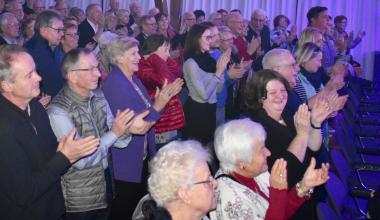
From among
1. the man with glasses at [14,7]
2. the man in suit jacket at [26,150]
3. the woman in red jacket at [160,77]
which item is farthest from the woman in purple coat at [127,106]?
the man with glasses at [14,7]

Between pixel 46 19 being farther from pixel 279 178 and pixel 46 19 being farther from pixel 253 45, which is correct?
pixel 279 178

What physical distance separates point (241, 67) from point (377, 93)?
3877 millimetres

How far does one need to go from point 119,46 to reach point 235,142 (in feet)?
5.08

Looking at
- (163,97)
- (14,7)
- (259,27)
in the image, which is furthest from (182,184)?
(259,27)

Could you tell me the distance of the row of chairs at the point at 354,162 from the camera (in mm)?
3088

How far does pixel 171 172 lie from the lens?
193cm

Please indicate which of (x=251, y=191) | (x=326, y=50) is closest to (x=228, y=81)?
(x=326, y=50)

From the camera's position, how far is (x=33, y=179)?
2225 mm

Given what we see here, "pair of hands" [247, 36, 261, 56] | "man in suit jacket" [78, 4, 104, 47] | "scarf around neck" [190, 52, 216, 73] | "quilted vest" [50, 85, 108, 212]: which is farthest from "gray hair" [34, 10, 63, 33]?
"pair of hands" [247, 36, 261, 56]

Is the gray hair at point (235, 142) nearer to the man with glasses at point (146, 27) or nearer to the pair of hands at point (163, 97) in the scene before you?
the pair of hands at point (163, 97)

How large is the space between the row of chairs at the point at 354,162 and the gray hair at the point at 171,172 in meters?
0.93

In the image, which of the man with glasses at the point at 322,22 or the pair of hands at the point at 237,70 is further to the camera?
the man with glasses at the point at 322,22

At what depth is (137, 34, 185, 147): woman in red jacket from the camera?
422cm

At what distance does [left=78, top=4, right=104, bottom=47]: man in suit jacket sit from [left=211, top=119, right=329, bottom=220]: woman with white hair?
468 centimetres
